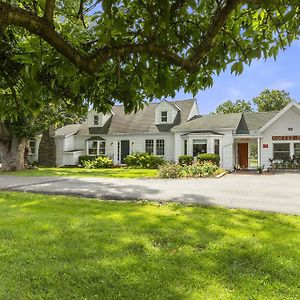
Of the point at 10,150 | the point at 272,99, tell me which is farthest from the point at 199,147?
the point at 272,99

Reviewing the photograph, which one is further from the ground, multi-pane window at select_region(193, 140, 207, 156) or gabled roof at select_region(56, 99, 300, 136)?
gabled roof at select_region(56, 99, 300, 136)

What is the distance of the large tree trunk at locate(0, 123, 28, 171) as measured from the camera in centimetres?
2938

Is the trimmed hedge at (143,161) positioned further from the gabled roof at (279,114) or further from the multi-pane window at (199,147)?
the gabled roof at (279,114)

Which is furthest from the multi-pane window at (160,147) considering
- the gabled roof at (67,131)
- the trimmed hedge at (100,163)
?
the gabled roof at (67,131)

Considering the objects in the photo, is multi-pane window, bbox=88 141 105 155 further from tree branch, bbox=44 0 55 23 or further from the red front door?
tree branch, bbox=44 0 55 23

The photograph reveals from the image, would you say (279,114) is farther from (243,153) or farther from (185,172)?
(185,172)

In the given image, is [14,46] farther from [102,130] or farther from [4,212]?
[102,130]

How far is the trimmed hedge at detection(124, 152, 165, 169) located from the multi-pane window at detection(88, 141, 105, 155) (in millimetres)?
4941

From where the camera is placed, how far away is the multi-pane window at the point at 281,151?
3063 cm

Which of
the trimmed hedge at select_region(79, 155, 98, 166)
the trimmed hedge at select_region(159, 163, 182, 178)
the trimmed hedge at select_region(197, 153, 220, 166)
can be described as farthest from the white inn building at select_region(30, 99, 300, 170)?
the trimmed hedge at select_region(159, 163, 182, 178)

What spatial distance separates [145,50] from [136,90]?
0.92 m

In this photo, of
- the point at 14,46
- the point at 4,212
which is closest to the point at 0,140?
the point at 4,212

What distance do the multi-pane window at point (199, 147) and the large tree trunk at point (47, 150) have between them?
52.2 feet

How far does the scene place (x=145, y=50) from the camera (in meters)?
3.20
